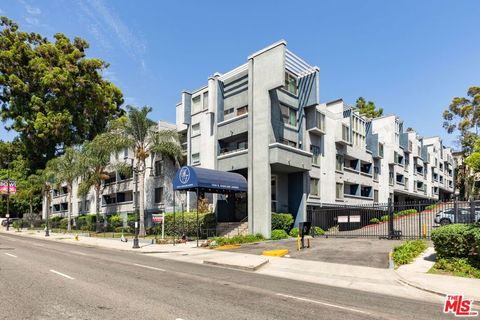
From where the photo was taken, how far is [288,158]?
29.8m

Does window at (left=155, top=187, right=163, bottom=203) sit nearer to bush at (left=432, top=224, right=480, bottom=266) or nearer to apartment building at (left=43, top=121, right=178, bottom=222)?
apartment building at (left=43, top=121, right=178, bottom=222)

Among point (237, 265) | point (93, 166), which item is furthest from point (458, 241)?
point (93, 166)

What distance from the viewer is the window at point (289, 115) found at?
32.2 metres

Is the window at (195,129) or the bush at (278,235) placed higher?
the window at (195,129)

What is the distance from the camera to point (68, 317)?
760cm

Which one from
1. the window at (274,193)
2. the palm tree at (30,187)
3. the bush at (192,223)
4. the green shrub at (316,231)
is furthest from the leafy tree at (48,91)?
the green shrub at (316,231)

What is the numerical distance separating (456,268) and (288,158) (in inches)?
664

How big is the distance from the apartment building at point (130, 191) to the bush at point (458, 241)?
27.5 m

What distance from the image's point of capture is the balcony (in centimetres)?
2873

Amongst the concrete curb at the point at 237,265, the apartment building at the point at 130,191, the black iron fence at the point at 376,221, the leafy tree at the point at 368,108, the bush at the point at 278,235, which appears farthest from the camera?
the leafy tree at the point at 368,108

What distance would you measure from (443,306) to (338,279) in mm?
4580

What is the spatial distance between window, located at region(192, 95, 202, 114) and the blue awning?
392 inches

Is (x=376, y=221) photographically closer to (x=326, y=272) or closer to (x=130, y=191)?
(x=326, y=272)

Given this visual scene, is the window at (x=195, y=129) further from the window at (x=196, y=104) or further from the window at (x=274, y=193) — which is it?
the window at (x=274, y=193)
